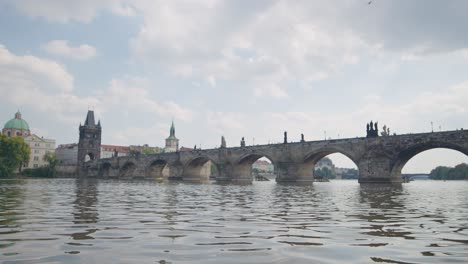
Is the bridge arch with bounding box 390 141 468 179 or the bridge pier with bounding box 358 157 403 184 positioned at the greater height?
the bridge arch with bounding box 390 141 468 179

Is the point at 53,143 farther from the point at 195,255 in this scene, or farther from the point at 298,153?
the point at 195,255

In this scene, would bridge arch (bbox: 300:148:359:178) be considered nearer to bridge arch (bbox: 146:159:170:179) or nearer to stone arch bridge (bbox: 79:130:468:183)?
stone arch bridge (bbox: 79:130:468:183)

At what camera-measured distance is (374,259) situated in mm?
4848

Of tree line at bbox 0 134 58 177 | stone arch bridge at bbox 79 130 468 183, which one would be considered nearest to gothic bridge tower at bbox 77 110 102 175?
tree line at bbox 0 134 58 177

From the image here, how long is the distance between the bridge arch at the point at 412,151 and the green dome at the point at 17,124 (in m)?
127

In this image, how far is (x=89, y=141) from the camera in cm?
12175

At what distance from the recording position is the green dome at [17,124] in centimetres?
13188

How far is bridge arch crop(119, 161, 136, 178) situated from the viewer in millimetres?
100175

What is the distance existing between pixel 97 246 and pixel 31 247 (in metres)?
0.87

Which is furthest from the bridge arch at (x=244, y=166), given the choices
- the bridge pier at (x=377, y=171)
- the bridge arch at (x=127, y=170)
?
the bridge arch at (x=127, y=170)

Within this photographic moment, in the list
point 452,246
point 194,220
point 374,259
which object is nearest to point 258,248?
point 374,259

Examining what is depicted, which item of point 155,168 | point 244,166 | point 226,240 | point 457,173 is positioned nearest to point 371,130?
point 244,166

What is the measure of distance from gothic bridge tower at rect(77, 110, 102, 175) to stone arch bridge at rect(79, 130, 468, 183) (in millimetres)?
41894

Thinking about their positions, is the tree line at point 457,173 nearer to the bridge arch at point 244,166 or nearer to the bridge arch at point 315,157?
the bridge arch at point 244,166
